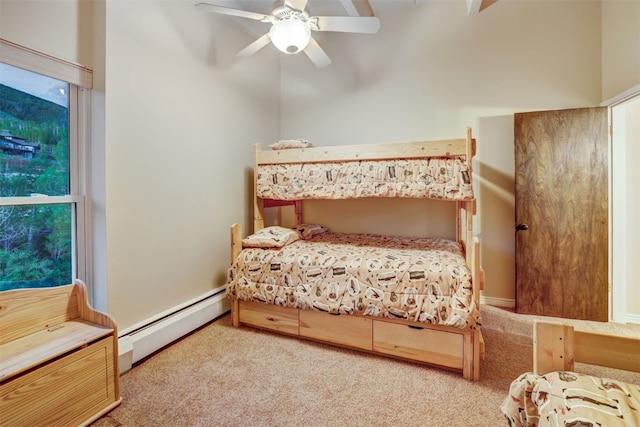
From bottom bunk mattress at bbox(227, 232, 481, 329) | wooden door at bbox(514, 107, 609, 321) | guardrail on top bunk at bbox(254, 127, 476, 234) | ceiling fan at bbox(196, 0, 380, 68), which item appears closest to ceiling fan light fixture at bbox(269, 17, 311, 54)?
ceiling fan at bbox(196, 0, 380, 68)

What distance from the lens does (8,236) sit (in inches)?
59.5

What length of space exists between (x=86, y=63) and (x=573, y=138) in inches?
146

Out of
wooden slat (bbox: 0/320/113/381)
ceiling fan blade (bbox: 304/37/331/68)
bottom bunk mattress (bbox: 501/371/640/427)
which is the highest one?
ceiling fan blade (bbox: 304/37/331/68)

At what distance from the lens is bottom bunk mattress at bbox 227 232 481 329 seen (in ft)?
5.79

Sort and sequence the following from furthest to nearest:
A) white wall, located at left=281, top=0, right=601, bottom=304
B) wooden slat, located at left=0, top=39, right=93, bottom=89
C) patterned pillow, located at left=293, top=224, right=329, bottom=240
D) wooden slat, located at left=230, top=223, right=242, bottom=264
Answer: patterned pillow, located at left=293, top=224, right=329, bottom=240 < white wall, located at left=281, top=0, right=601, bottom=304 < wooden slat, located at left=230, top=223, right=242, bottom=264 < wooden slat, located at left=0, top=39, right=93, bottom=89

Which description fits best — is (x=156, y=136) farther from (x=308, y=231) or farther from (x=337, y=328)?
(x=337, y=328)

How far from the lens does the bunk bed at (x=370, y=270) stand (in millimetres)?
1785

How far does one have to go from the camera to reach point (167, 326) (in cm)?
210

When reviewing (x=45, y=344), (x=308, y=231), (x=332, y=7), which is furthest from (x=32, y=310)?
(x=332, y=7)

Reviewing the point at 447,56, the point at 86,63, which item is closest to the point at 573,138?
the point at 447,56

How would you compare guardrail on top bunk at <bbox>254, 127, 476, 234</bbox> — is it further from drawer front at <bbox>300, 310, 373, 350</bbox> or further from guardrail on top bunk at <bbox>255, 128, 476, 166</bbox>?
drawer front at <bbox>300, 310, 373, 350</bbox>

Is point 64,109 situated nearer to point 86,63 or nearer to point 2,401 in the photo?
point 86,63

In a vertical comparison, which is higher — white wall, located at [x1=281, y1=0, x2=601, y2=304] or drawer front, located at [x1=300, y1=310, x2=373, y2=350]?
white wall, located at [x1=281, y1=0, x2=601, y2=304]

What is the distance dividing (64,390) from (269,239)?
4.72ft
